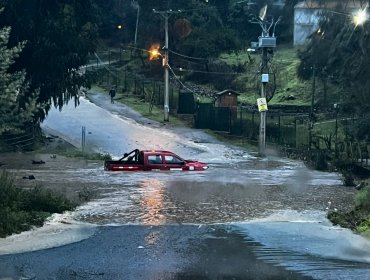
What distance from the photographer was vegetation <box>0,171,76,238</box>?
14.3 metres

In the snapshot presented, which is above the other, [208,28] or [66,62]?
A: [208,28]

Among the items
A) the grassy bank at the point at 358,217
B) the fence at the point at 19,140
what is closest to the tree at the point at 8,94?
the grassy bank at the point at 358,217

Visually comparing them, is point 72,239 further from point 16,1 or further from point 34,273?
point 16,1

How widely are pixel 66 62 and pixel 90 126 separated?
429 inches

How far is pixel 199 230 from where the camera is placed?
1524 centimetres

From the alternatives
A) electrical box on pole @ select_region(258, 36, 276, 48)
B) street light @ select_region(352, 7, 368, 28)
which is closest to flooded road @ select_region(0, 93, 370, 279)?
street light @ select_region(352, 7, 368, 28)

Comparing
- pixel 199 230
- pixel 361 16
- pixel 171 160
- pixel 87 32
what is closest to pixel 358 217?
pixel 199 230

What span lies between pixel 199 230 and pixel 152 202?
4.88m

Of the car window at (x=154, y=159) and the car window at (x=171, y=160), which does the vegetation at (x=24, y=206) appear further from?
the car window at (x=171, y=160)

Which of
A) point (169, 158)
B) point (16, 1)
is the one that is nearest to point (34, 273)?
point (169, 158)

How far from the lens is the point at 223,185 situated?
80.8ft

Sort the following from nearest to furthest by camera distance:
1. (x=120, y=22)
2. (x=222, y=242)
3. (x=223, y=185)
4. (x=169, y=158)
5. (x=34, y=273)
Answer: (x=34, y=273)
(x=222, y=242)
(x=223, y=185)
(x=169, y=158)
(x=120, y=22)

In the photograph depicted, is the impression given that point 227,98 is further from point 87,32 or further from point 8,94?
point 8,94

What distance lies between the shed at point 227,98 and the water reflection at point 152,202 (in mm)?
27065
